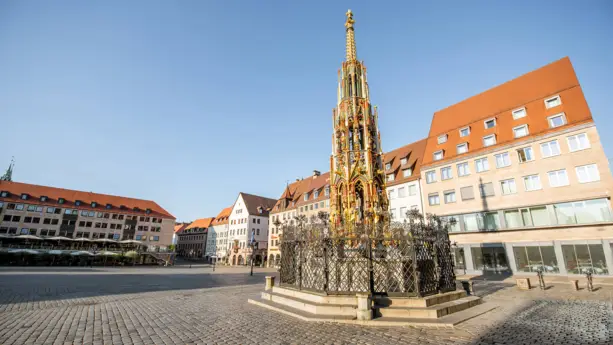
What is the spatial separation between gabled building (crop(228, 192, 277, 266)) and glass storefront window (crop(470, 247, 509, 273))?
40191mm

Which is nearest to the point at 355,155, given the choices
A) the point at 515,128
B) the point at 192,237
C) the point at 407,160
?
the point at 515,128

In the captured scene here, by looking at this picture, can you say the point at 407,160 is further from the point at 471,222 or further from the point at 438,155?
the point at 471,222

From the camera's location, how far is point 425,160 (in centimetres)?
3139

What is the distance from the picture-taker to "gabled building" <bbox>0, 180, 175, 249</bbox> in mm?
48656

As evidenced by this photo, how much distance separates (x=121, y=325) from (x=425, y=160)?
30.8 m

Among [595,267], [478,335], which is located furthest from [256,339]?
[595,267]

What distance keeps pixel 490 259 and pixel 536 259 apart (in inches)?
133

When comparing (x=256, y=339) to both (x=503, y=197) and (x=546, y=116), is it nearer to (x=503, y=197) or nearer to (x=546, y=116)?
(x=503, y=197)

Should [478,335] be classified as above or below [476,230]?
below

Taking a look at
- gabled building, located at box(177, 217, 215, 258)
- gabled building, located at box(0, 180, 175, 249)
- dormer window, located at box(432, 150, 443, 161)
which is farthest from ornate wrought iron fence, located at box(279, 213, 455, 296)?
gabled building, located at box(177, 217, 215, 258)

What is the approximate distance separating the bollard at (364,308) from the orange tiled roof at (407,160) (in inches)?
1027

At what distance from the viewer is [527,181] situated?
77.5 feet

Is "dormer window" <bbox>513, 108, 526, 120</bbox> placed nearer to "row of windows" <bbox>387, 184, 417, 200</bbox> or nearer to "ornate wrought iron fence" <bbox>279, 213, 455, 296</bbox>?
"row of windows" <bbox>387, 184, 417, 200</bbox>

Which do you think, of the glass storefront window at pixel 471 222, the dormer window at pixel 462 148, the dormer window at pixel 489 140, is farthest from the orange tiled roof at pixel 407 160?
the dormer window at pixel 489 140
